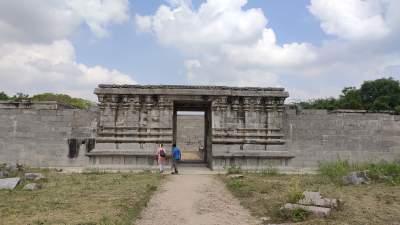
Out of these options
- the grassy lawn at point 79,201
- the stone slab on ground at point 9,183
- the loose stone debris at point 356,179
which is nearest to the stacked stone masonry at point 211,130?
the grassy lawn at point 79,201

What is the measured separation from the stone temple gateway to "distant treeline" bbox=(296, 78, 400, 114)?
2435 centimetres

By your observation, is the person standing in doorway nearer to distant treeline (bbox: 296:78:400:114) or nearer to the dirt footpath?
the dirt footpath

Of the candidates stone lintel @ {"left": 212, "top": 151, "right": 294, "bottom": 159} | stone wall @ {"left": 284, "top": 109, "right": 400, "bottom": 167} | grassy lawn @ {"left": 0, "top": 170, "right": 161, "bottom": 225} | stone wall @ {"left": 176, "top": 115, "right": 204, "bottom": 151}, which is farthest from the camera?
stone wall @ {"left": 176, "top": 115, "right": 204, "bottom": 151}

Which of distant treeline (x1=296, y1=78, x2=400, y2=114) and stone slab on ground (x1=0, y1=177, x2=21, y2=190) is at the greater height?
distant treeline (x1=296, y1=78, x2=400, y2=114)

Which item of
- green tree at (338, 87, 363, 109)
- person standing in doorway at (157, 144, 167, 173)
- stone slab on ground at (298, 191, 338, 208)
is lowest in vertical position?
stone slab on ground at (298, 191, 338, 208)

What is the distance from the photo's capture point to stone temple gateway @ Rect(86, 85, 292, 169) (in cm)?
1614

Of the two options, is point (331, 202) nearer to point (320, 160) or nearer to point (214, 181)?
point (214, 181)

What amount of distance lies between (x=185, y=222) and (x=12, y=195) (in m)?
4.44

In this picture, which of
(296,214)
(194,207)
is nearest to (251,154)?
(194,207)

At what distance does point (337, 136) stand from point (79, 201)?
11.9 meters

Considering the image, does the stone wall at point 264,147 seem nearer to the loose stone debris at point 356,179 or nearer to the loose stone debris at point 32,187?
the loose stone debris at point 356,179

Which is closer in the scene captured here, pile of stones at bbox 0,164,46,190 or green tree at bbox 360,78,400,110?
pile of stones at bbox 0,164,46,190

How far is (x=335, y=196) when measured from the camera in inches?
365

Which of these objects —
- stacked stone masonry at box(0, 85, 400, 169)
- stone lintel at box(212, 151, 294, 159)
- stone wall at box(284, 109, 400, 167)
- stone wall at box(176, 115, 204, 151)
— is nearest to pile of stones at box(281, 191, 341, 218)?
stone lintel at box(212, 151, 294, 159)
